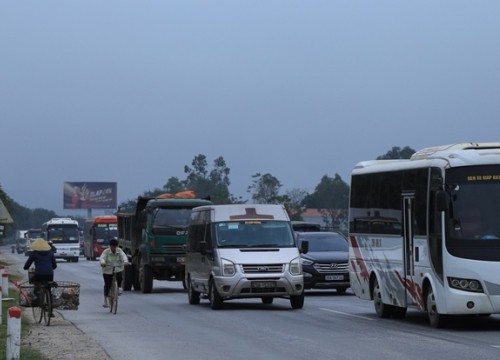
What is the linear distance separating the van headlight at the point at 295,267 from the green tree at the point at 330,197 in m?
118

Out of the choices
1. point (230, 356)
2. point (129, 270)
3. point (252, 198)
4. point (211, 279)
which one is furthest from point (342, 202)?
point (230, 356)

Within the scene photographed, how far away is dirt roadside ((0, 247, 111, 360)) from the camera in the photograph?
1706 centimetres

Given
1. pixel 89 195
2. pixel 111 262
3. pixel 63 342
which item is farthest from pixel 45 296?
pixel 89 195

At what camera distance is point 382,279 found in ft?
76.5

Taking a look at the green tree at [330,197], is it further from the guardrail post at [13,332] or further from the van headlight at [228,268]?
the guardrail post at [13,332]

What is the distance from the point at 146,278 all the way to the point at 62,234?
55.8 m

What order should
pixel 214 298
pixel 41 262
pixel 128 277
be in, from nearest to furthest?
pixel 41 262
pixel 214 298
pixel 128 277

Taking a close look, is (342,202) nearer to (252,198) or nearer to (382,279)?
(252,198)

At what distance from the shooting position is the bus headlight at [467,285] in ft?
64.4

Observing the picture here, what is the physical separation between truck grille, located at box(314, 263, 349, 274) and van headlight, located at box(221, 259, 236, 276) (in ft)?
21.2

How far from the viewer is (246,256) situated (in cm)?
2698

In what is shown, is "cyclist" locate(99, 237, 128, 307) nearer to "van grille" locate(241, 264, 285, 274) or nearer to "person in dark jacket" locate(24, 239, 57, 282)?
"van grille" locate(241, 264, 285, 274)

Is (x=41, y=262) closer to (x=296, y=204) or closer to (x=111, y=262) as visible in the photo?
(x=111, y=262)

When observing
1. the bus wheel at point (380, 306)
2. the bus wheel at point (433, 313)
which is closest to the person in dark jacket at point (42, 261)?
the bus wheel at point (380, 306)
